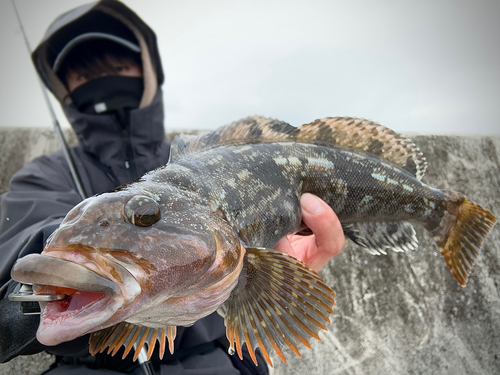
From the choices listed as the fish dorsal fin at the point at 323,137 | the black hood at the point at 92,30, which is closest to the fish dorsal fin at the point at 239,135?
the fish dorsal fin at the point at 323,137

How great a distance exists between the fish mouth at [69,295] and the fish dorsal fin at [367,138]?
4.35 feet

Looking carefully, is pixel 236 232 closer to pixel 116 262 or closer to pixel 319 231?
pixel 116 262

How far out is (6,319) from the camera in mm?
1360

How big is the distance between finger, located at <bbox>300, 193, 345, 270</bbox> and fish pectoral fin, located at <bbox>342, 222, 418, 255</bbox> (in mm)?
123

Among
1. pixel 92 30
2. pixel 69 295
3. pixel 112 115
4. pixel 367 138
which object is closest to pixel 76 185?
pixel 112 115

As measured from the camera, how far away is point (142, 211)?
100 cm

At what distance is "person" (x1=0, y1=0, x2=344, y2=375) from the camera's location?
1.99m

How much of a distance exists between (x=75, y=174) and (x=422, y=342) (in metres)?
3.98

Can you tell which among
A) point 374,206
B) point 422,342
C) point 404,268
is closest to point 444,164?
point 404,268

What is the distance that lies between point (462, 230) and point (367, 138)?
2.90 feet

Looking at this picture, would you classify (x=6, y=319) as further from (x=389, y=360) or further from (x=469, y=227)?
(x=389, y=360)

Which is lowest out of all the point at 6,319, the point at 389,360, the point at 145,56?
the point at 389,360

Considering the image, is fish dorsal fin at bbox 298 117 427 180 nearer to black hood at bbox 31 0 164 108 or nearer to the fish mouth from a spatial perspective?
the fish mouth

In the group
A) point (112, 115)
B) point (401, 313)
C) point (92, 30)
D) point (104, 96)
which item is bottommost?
point (401, 313)
